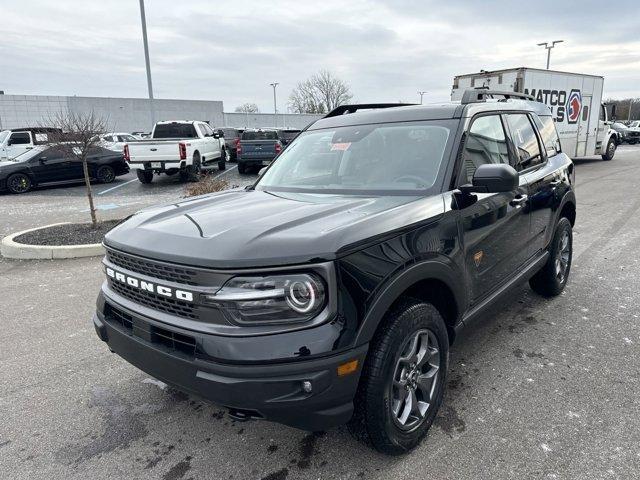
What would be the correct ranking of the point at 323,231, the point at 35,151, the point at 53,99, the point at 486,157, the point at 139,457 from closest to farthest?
the point at 323,231
the point at 139,457
the point at 486,157
the point at 35,151
the point at 53,99

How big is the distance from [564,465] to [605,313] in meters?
2.42

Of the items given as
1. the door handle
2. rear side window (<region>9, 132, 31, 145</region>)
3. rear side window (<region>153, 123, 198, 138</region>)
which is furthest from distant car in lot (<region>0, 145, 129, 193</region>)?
the door handle

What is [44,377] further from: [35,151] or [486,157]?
[35,151]

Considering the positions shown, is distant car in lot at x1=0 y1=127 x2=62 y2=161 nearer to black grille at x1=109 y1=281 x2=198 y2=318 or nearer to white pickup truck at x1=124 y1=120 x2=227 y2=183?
white pickup truck at x1=124 y1=120 x2=227 y2=183

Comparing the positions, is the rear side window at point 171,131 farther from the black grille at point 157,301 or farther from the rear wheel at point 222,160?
the black grille at point 157,301

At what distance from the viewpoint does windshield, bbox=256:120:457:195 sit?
9.98ft

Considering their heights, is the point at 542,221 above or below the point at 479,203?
below

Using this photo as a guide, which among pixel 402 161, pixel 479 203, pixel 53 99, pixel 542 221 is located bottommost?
pixel 542 221

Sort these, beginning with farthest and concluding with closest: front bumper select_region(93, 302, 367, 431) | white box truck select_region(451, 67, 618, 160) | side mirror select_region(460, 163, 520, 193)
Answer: white box truck select_region(451, 67, 618, 160) → side mirror select_region(460, 163, 520, 193) → front bumper select_region(93, 302, 367, 431)

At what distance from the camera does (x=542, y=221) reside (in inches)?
162

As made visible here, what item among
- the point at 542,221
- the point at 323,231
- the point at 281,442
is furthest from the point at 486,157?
the point at 281,442

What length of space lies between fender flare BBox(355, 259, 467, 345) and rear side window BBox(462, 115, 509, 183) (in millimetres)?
696

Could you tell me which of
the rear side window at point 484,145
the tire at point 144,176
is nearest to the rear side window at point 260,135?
the tire at point 144,176

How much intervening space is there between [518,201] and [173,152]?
12783 mm
